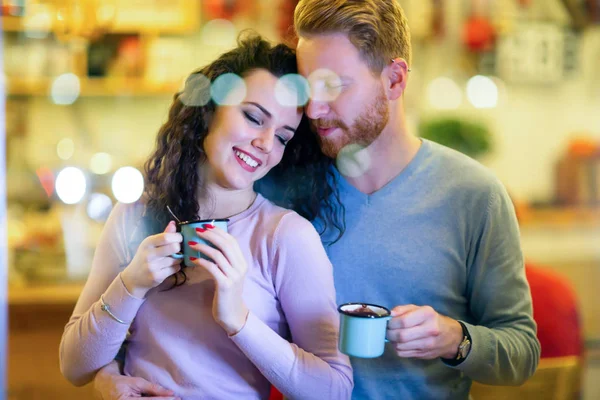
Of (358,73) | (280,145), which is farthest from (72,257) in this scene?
(358,73)

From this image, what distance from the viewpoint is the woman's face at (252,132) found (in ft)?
2.89

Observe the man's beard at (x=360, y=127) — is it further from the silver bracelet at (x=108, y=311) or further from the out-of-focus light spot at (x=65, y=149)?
the out-of-focus light spot at (x=65, y=149)

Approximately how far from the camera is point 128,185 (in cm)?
105

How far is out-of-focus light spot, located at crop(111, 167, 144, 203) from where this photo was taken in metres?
1.00

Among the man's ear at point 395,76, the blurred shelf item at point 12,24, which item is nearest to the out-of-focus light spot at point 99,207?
the blurred shelf item at point 12,24

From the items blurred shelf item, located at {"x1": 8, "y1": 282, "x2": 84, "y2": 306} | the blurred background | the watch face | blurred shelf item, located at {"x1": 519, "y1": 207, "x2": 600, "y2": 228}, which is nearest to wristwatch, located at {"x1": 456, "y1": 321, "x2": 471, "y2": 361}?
the watch face

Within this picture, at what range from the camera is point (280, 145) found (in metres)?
0.91

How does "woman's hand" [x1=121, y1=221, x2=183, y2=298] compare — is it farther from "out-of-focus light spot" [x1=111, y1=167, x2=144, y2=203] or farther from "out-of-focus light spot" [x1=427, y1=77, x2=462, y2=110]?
"out-of-focus light spot" [x1=427, y1=77, x2=462, y2=110]

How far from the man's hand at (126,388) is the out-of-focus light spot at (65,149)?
102 centimetres

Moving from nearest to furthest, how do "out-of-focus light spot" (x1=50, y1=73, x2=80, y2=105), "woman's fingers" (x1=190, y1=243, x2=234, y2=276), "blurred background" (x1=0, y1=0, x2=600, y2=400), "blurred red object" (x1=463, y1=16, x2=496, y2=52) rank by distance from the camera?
"woman's fingers" (x1=190, y1=243, x2=234, y2=276) → "blurred background" (x1=0, y1=0, x2=600, y2=400) → "out-of-focus light spot" (x1=50, y1=73, x2=80, y2=105) → "blurred red object" (x1=463, y1=16, x2=496, y2=52)

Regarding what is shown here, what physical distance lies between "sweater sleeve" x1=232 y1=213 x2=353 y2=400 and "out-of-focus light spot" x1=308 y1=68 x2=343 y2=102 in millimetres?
176

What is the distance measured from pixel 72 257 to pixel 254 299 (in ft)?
1.82

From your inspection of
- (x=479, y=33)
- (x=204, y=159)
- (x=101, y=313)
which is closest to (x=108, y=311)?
(x=101, y=313)

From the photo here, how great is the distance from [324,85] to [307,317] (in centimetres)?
32
